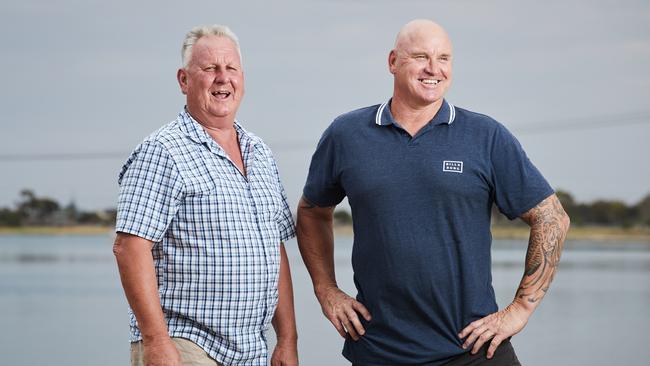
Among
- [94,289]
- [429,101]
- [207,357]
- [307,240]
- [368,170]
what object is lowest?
[94,289]

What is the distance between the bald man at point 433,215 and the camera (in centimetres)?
360

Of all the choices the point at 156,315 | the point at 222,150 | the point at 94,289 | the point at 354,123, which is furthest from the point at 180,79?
the point at 94,289

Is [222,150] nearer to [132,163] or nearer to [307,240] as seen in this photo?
[132,163]

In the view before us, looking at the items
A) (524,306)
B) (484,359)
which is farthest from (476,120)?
(484,359)

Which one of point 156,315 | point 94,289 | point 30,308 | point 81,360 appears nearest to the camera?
point 156,315

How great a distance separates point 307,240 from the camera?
411cm

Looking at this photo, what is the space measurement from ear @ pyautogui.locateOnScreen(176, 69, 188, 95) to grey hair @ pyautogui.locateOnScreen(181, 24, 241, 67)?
0.12 feet

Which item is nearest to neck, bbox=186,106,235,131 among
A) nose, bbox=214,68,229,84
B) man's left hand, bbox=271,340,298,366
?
nose, bbox=214,68,229,84

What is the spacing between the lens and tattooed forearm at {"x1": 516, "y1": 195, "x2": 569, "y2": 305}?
368 centimetres

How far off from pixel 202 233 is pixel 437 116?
2.95ft

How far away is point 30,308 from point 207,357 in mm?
19591

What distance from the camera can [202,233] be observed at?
3.58 m

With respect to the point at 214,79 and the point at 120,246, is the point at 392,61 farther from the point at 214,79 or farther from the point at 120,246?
the point at 120,246

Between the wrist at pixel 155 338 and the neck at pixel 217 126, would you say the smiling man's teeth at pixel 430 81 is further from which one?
the wrist at pixel 155 338
